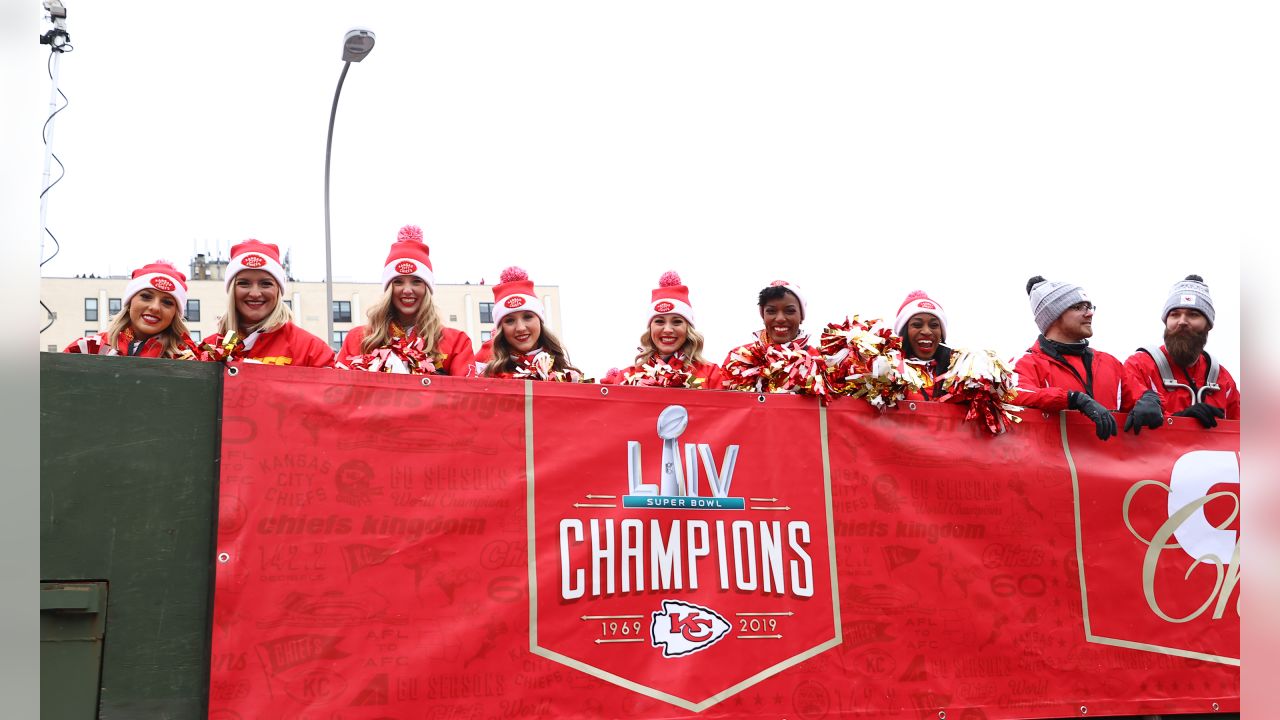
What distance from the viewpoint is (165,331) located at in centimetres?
493

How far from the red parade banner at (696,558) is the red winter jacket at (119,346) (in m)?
0.63

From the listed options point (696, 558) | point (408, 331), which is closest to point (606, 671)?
point (696, 558)

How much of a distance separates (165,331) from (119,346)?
0.74 ft

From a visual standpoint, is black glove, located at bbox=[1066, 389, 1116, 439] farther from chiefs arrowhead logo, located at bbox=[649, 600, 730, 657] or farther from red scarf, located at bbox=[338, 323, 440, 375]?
red scarf, located at bbox=[338, 323, 440, 375]

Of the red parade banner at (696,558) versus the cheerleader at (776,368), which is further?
the cheerleader at (776,368)

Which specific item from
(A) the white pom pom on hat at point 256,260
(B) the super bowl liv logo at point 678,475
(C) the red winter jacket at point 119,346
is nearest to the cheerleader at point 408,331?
(A) the white pom pom on hat at point 256,260

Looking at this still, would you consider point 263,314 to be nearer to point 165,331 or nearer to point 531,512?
point 165,331

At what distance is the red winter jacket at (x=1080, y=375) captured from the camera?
18.1 feet

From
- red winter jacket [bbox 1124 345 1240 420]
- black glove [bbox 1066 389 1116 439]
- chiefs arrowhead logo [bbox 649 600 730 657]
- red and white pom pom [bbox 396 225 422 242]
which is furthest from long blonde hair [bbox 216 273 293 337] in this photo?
red winter jacket [bbox 1124 345 1240 420]

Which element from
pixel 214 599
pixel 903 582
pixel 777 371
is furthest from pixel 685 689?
pixel 214 599

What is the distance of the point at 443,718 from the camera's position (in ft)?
12.6

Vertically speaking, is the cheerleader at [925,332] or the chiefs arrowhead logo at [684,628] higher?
the cheerleader at [925,332]

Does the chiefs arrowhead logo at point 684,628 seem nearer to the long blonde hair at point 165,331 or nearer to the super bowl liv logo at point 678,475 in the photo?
the super bowl liv logo at point 678,475
